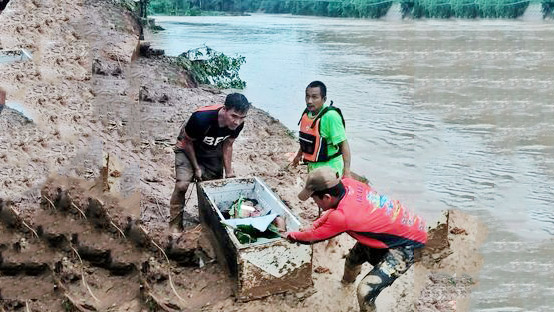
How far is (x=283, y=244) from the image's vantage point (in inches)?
179

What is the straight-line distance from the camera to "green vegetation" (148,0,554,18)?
143 feet

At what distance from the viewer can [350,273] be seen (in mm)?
5020

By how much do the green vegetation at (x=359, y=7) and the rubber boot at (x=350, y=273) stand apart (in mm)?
42757

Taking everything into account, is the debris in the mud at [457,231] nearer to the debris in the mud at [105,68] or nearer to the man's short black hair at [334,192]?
the man's short black hair at [334,192]

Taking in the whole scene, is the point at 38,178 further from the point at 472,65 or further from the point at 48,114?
the point at 472,65

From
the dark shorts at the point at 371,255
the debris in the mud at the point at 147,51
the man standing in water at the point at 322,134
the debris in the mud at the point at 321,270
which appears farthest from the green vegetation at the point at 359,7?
the dark shorts at the point at 371,255

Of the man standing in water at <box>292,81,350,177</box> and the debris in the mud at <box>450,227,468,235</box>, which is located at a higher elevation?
the man standing in water at <box>292,81,350,177</box>

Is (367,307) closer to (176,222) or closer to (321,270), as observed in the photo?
(321,270)

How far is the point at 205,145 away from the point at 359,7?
51200 mm

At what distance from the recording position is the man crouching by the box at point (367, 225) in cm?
400

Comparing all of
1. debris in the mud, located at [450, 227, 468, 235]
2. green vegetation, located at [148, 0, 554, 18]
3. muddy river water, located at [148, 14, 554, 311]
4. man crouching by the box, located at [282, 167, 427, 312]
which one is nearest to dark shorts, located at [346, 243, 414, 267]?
man crouching by the box, located at [282, 167, 427, 312]

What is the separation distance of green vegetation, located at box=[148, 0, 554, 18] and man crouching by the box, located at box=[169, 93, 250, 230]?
4229 cm

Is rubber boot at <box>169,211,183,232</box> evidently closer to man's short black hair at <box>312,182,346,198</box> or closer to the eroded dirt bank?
the eroded dirt bank

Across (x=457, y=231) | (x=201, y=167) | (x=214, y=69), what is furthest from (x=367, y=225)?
(x=214, y=69)
